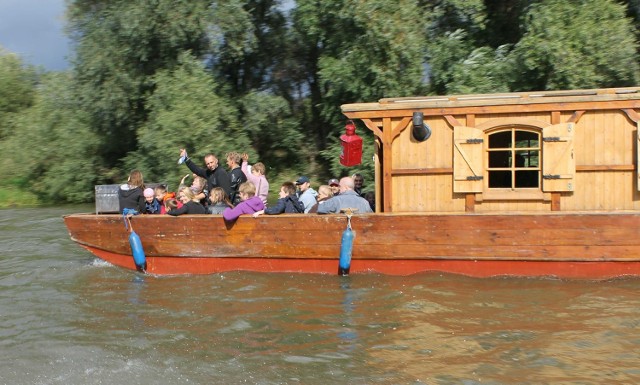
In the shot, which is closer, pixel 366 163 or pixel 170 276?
pixel 170 276

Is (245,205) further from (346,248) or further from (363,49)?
(363,49)

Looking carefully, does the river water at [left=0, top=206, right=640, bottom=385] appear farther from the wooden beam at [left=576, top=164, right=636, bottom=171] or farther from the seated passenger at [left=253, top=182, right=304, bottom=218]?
the wooden beam at [left=576, top=164, right=636, bottom=171]

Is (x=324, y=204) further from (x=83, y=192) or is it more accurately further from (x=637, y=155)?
(x=83, y=192)

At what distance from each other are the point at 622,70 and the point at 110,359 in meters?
13.2

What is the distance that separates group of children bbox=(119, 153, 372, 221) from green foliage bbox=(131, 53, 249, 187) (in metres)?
6.82

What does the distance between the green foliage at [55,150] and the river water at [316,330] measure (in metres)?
11.5

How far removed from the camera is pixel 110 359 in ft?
25.8

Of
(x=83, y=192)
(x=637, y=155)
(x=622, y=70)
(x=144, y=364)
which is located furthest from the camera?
(x=83, y=192)

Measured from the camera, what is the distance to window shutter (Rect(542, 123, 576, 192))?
32.6ft

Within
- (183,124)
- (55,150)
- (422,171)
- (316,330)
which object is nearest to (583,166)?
(422,171)

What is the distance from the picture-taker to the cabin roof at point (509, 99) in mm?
9922

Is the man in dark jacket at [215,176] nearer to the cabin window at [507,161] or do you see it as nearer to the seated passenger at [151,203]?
the seated passenger at [151,203]

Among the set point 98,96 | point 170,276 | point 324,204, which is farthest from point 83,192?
point 324,204

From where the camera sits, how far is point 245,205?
10984 mm
